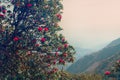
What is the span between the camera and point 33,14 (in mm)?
20859

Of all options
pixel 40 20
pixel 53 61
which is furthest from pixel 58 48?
pixel 40 20

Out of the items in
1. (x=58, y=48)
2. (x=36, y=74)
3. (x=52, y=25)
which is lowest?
(x=36, y=74)

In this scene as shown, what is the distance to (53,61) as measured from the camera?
2083 cm

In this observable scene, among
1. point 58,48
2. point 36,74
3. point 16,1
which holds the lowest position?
point 36,74

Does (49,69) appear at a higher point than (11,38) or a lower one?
lower

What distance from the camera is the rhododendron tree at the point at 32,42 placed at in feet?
65.5

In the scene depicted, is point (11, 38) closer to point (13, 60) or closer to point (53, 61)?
point (13, 60)

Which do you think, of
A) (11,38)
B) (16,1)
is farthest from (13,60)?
(16,1)

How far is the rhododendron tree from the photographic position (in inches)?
786

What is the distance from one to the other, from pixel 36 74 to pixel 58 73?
1.65 meters

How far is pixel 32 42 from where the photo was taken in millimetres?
20203

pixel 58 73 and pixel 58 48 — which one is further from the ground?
pixel 58 48

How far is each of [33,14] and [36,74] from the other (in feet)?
13.9

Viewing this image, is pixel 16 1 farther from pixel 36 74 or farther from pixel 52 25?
pixel 36 74
